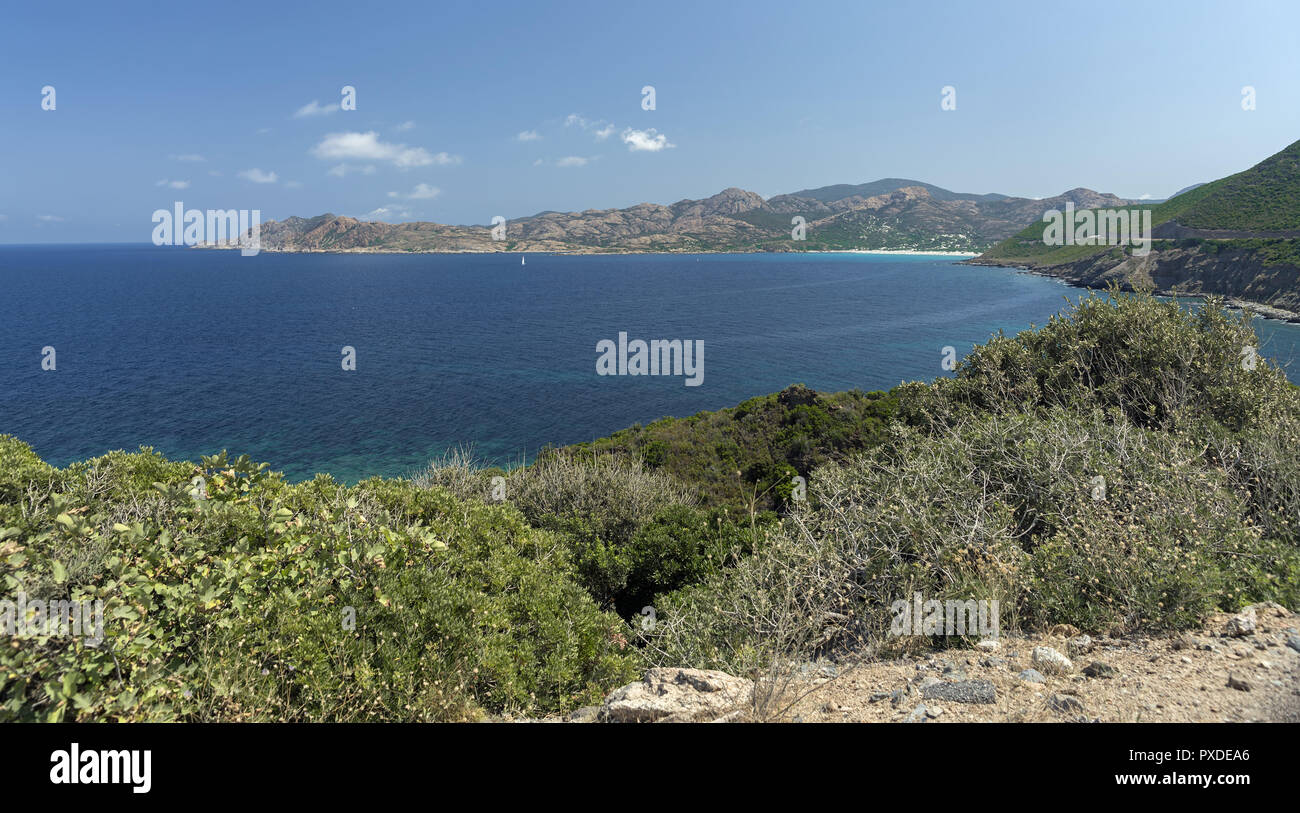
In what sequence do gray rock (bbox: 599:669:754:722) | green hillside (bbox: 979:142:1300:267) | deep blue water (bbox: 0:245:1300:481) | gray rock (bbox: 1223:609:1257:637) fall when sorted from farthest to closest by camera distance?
green hillside (bbox: 979:142:1300:267)
deep blue water (bbox: 0:245:1300:481)
gray rock (bbox: 1223:609:1257:637)
gray rock (bbox: 599:669:754:722)

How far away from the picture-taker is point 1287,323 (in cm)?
6034

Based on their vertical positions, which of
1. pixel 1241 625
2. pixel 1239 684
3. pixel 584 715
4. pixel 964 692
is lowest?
pixel 584 715

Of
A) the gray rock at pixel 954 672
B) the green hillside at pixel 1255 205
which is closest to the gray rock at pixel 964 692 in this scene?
the gray rock at pixel 954 672

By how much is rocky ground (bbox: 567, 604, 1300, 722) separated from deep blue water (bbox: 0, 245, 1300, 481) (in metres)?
29.2

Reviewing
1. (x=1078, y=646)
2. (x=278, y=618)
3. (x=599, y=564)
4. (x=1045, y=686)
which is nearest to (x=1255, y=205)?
(x=1078, y=646)

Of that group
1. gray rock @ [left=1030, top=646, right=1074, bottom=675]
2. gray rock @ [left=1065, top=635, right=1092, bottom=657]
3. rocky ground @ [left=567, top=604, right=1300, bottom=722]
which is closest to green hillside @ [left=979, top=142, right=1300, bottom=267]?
rocky ground @ [left=567, top=604, right=1300, bottom=722]

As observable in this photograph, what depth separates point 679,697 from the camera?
16.6 feet

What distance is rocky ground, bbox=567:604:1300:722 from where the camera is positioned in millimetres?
4340

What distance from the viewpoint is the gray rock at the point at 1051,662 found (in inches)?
196

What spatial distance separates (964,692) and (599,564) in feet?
23.3

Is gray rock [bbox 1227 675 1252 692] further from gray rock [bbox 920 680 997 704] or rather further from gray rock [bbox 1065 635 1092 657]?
gray rock [bbox 920 680 997 704]

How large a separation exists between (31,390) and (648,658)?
188ft

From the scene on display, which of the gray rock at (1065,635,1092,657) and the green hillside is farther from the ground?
the green hillside

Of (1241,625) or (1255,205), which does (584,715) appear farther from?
(1255,205)
